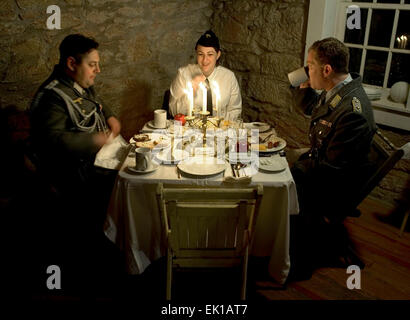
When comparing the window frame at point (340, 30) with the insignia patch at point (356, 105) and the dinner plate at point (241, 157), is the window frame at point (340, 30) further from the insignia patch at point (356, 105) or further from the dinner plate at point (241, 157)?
the dinner plate at point (241, 157)

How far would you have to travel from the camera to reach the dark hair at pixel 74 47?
2.37 metres

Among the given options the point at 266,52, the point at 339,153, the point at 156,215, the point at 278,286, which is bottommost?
the point at 278,286

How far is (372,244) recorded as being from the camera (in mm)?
2924

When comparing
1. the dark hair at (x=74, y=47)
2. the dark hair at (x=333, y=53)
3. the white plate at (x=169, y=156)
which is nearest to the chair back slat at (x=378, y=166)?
the dark hair at (x=333, y=53)

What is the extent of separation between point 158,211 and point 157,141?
22.0 inches

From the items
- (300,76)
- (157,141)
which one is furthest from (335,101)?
(157,141)

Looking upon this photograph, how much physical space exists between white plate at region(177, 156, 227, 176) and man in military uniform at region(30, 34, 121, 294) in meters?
0.53

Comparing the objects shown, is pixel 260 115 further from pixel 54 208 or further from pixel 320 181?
pixel 54 208

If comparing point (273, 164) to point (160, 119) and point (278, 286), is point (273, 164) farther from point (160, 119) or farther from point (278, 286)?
point (160, 119)

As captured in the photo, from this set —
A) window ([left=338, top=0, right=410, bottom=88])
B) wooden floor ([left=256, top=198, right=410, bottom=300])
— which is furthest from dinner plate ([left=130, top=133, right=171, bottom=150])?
window ([left=338, top=0, right=410, bottom=88])

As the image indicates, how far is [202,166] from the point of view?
227 centimetres

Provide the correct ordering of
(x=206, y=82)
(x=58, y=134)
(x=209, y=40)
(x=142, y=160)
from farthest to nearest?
(x=206, y=82) → (x=209, y=40) → (x=58, y=134) → (x=142, y=160)

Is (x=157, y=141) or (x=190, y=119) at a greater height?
(x=190, y=119)

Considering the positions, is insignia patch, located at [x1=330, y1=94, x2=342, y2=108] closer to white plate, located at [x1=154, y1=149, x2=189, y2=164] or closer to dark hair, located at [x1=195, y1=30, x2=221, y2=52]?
white plate, located at [x1=154, y1=149, x2=189, y2=164]
